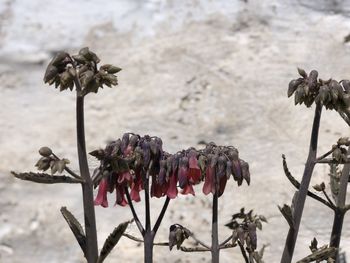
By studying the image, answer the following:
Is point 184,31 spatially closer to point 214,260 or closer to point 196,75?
point 196,75

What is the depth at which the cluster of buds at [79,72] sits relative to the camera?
1828 mm

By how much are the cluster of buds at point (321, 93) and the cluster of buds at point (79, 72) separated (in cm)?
51

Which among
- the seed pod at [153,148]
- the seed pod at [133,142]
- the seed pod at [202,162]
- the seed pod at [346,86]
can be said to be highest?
the seed pod at [346,86]

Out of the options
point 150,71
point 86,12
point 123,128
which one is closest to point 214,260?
point 123,128

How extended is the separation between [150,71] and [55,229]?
105 cm

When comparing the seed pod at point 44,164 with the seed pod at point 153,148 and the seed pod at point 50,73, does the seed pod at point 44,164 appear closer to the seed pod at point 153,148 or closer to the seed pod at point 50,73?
the seed pod at point 50,73

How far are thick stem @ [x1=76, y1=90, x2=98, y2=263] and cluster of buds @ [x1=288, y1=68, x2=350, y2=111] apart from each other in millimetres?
555

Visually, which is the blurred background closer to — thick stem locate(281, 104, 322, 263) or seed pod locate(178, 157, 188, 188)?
thick stem locate(281, 104, 322, 263)

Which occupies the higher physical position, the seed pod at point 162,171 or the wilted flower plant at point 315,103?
the wilted flower plant at point 315,103

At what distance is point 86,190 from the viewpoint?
77.2 inches

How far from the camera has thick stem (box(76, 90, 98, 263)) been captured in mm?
1895

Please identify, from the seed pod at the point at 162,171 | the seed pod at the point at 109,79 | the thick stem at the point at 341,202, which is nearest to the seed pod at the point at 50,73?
the seed pod at the point at 109,79

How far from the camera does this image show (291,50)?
4.24m

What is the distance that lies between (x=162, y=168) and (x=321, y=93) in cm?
45
